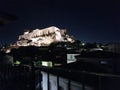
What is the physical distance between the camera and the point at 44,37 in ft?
7.22

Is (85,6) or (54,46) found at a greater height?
(85,6)

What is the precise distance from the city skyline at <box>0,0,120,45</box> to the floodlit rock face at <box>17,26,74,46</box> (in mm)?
39

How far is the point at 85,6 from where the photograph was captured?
2143mm

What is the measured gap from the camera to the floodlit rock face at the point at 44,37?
7.04 ft

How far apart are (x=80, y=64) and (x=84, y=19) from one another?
30 cm

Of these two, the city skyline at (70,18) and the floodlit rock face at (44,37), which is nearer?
the city skyline at (70,18)

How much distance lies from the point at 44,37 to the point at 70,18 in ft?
0.74

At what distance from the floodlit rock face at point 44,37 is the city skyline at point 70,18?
1.5 inches

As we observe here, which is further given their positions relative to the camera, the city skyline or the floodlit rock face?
the floodlit rock face

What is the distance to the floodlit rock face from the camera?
84.5 inches

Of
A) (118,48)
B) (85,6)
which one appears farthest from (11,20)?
(118,48)

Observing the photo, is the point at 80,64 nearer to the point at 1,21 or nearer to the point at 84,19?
the point at 84,19

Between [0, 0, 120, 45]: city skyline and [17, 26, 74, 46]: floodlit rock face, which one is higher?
[0, 0, 120, 45]: city skyline

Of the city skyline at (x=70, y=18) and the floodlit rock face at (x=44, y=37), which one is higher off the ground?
the city skyline at (x=70, y=18)
